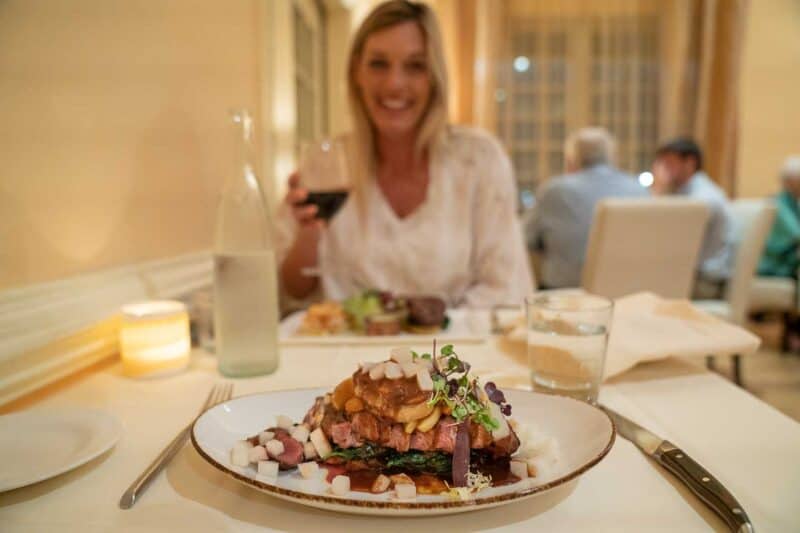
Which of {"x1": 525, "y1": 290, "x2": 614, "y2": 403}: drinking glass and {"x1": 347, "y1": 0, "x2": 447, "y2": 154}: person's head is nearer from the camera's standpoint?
{"x1": 525, "y1": 290, "x2": 614, "y2": 403}: drinking glass

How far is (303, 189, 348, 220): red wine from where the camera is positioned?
47.9 inches

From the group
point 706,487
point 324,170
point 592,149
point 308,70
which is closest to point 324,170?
point 324,170

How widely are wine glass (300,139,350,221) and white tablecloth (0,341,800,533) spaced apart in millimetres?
552

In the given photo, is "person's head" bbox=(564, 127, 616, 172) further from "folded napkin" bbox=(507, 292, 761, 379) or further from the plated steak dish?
the plated steak dish

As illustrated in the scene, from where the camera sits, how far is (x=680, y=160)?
433 cm

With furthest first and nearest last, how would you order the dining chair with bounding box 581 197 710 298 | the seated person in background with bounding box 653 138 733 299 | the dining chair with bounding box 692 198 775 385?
the seated person in background with bounding box 653 138 733 299 → the dining chair with bounding box 692 198 775 385 → the dining chair with bounding box 581 197 710 298

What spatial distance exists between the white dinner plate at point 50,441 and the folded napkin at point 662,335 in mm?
636

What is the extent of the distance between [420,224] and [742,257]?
225cm

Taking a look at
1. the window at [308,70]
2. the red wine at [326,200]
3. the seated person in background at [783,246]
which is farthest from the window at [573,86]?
the red wine at [326,200]

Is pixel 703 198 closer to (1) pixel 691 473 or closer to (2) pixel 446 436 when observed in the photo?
(1) pixel 691 473

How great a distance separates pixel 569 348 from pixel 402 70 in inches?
43.8

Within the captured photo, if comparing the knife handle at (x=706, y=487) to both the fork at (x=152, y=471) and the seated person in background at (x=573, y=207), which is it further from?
the seated person in background at (x=573, y=207)

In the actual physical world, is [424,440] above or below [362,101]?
below

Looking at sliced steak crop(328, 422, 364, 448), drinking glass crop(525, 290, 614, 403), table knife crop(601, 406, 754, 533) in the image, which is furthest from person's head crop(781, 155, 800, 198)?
sliced steak crop(328, 422, 364, 448)
